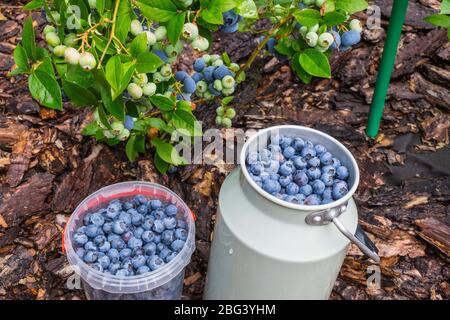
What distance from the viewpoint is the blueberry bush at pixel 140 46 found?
1193 mm

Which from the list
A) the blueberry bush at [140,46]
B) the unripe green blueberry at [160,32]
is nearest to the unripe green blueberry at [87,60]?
the blueberry bush at [140,46]

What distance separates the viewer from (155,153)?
203 centimetres

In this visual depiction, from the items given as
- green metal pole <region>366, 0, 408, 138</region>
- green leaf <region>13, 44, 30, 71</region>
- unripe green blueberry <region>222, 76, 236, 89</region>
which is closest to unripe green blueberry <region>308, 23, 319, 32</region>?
unripe green blueberry <region>222, 76, 236, 89</region>

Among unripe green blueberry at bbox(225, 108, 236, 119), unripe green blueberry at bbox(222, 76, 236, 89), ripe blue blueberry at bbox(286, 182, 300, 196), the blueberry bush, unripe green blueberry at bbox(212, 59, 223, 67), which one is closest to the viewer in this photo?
the blueberry bush

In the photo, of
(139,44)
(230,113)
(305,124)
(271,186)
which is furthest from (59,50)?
(305,124)

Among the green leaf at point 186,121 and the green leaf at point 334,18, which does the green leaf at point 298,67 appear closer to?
the green leaf at point 334,18

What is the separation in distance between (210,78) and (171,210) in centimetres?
48

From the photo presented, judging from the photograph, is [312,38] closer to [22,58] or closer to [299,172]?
[299,172]

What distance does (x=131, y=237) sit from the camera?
164 cm

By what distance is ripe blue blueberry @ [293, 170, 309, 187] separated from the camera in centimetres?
143

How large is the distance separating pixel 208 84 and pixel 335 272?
2.58 feet

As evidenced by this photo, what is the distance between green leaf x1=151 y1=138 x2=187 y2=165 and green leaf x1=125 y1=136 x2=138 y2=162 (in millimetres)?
73

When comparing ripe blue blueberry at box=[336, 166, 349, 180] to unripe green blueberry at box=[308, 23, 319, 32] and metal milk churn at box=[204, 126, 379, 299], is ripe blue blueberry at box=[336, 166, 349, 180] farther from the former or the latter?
unripe green blueberry at box=[308, 23, 319, 32]

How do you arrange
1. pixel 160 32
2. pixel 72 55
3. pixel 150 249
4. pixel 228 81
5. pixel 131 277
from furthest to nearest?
pixel 228 81 < pixel 150 249 < pixel 131 277 < pixel 160 32 < pixel 72 55
